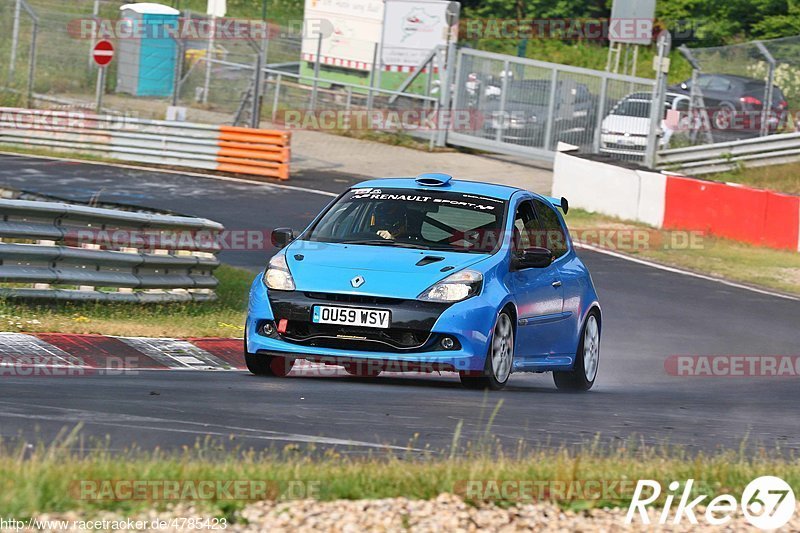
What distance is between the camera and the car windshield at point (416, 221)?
32.1ft

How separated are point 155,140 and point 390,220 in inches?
747

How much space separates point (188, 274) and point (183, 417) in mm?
6328

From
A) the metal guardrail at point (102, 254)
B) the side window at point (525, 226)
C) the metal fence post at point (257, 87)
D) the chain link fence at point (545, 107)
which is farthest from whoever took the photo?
the metal fence post at point (257, 87)

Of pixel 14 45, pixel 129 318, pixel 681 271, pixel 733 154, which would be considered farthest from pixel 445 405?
pixel 14 45

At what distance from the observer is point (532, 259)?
9.72m

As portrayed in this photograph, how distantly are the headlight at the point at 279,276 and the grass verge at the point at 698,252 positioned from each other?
1091 cm

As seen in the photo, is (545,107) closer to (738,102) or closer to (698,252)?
(738,102)

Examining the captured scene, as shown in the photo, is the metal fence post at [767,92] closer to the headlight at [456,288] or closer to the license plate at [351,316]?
the headlight at [456,288]

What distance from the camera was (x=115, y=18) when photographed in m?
39.6

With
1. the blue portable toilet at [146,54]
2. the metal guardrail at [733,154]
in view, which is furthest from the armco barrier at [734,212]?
the blue portable toilet at [146,54]

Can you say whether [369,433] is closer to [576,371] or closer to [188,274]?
[576,371]

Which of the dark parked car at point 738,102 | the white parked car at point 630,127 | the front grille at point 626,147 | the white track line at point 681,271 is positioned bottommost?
the white track line at point 681,271

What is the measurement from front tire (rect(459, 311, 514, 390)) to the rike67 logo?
3176mm

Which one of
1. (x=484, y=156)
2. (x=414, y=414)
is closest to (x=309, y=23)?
(x=484, y=156)
